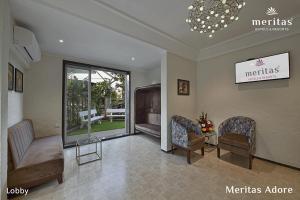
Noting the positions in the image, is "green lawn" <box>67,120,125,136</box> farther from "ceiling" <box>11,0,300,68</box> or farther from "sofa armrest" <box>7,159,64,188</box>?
"sofa armrest" <box>7,159,64,188</box>

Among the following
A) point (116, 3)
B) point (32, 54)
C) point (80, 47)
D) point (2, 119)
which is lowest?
point (2, 119)

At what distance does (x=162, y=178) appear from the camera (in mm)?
2303

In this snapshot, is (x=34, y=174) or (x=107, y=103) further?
(x=107, y=103)

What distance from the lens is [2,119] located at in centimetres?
158

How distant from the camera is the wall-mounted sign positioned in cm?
269

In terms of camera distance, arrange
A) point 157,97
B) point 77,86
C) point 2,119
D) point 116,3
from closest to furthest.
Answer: point 2,119, point 116,3, point 77,86, point 157,97

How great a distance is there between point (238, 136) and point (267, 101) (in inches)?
39.2

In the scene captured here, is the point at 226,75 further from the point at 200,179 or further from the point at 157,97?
the point at 200,179

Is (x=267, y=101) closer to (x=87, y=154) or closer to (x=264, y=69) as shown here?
(x=264, y=69)

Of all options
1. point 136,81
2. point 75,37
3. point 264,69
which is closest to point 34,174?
point 75,37

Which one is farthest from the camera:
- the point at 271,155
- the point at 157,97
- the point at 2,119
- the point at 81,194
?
the point at 157,97

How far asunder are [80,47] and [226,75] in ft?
12.9

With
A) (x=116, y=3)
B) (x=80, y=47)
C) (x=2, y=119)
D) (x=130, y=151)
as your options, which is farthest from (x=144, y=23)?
(x=130, y=151)

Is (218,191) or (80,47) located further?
(80,47)
